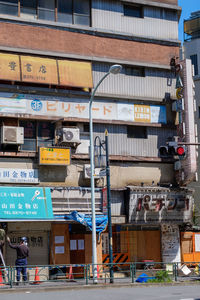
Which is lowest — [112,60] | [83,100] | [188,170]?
[188,170]

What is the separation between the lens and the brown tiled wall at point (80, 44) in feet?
90.4

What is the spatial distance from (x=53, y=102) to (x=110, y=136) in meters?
3.53

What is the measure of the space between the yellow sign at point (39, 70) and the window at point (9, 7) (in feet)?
8.67

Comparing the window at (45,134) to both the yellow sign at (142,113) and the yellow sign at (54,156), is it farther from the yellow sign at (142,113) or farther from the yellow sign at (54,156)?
the yellow sign at (142,113)

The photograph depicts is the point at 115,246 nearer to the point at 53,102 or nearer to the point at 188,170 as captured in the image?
the point at 188,170

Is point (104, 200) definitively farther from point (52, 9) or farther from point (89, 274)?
point (52, 9)

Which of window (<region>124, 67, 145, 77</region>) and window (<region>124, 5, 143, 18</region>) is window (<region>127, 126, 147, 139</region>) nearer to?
window (<region>124, 67, 145, 77</region>)

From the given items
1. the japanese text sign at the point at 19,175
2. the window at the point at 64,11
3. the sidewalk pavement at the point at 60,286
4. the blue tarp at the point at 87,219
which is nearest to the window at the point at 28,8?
the window at the point at 64,11

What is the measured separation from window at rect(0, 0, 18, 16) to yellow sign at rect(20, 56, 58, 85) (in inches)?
104

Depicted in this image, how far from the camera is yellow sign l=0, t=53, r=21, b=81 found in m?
26.5

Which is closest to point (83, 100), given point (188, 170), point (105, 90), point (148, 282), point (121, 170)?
point (105, 90)

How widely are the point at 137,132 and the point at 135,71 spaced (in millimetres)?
3461

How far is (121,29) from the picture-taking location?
30.2 metres

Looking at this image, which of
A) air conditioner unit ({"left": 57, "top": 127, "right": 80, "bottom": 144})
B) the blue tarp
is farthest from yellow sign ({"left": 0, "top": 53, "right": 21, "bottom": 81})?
the blue tarp
